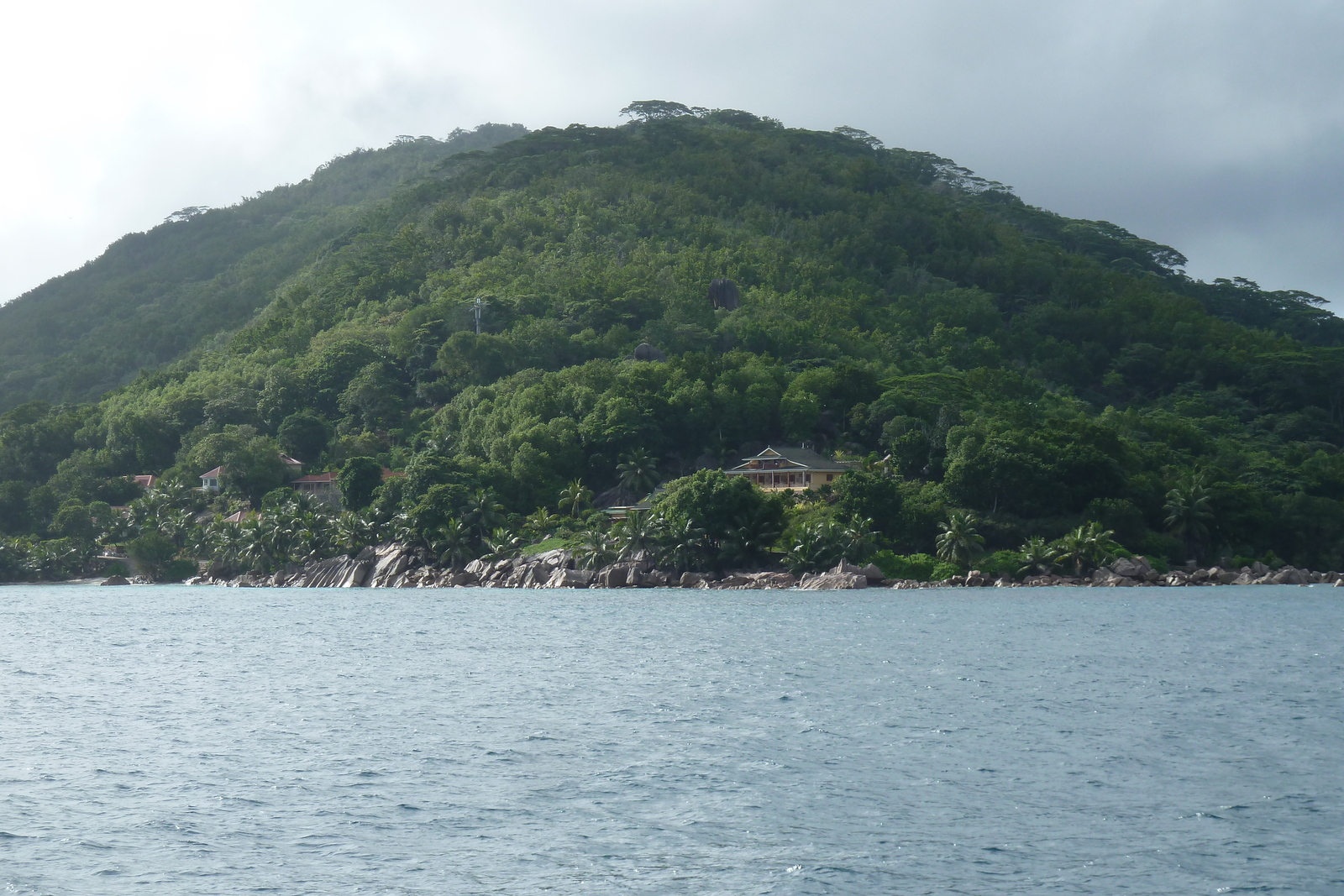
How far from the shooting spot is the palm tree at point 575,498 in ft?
317

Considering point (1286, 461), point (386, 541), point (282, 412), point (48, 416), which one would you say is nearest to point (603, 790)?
point (386, 541)

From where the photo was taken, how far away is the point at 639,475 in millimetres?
99375

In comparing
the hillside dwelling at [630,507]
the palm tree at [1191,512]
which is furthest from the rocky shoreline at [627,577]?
the hillside dwelling at [630,507]

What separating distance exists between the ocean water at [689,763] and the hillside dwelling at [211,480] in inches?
2956

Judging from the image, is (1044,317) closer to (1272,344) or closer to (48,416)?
(1272,344)

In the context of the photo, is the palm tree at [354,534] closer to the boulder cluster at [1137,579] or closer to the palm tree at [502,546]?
the palm tree at [502,546]

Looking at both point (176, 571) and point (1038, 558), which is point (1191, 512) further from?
point (176, 571)

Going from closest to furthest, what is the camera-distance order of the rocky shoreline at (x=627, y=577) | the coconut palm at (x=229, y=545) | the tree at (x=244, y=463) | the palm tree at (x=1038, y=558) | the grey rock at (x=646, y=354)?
1. the rocky shoreline at (x=627, y=577)
2. the palm tree at (x=1038, y=558)
3. the coconut palm at (x=229, y=545)
4. the tree at (x=244, y=463)
5. the grey rock at (x=646, y=354)

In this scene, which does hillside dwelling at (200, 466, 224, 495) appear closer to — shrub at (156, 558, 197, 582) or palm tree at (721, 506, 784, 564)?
shrub at (156, 558, 197, 582)

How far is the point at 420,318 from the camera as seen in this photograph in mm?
143000

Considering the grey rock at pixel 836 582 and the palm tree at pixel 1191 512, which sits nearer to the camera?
the grey rock at pixel 836 582

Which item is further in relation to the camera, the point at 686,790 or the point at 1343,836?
the point at 686,790

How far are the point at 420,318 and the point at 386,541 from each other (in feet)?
167

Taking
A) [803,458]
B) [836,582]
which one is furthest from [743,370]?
[836,582]
